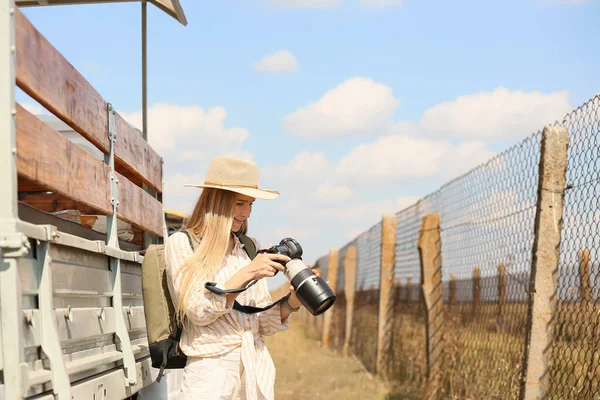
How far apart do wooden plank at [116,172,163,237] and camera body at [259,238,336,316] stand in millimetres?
949

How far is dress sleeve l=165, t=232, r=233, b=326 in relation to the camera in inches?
136

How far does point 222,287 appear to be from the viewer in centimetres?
348

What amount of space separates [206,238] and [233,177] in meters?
0.29

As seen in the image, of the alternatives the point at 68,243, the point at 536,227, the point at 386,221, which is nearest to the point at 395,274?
the point at 386,221

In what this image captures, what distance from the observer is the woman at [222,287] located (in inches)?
138

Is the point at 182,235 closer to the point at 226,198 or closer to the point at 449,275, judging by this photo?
the point at 226,198

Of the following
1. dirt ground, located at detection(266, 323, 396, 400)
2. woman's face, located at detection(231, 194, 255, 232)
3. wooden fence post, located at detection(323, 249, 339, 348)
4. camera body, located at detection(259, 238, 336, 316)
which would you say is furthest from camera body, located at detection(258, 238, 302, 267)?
wooden fence post, located at detection(323, 249, 339, 348)

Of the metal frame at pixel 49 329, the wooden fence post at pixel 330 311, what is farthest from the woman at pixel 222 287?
the wooden fence post at pixel 330 311

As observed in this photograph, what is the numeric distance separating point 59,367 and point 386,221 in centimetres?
830

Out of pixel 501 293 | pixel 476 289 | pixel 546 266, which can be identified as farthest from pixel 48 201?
pixel 476 289

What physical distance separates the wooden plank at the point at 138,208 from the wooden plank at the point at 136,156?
0.34 feet

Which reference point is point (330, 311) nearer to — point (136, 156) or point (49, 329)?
point (136, 156)

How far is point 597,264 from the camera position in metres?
4.48

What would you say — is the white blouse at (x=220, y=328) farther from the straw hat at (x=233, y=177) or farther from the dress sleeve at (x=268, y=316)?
the straw hat at (x=233, y=177)
